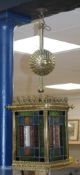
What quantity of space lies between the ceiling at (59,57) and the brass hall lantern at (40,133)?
610 millimetres

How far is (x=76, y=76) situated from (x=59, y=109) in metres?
3.84

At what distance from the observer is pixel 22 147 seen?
60.7 inches

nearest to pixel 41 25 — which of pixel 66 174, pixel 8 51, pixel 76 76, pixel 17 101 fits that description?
pixel 8 51

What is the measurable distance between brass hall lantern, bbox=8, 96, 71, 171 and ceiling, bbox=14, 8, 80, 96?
61cm

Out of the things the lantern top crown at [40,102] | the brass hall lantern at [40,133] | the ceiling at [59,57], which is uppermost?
the ceiling at [59,57]

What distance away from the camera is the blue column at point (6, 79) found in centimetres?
175

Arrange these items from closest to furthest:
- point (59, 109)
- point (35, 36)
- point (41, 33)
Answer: point (59, 109) → point (41, 33) → point (35, 36)

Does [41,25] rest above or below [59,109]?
above

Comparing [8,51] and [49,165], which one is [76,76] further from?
[49,165]

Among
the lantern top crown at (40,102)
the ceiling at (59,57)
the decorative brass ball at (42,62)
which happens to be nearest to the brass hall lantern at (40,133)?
the lantern top crown at (40,102)

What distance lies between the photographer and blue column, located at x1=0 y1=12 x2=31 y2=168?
69.0 inches

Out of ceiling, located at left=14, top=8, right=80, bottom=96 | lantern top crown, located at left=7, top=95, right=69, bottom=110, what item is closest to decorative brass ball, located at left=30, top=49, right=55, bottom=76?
lantern top crown, located at left=7, top=95, right=69, bottom=110

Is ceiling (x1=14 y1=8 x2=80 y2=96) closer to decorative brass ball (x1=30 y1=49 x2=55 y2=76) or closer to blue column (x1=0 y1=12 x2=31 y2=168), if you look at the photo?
blue column (x1=0 y1=12 x2=31 y2=168)

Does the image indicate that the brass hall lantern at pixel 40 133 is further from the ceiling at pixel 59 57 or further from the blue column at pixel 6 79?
the ceiling at pixel 59 57
